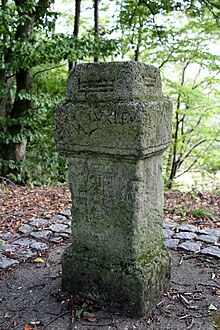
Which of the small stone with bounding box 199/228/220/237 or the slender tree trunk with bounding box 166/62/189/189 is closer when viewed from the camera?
the small stone with bounding box 199/228/220/237

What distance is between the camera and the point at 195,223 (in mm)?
4902

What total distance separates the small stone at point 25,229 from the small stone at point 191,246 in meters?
1.71

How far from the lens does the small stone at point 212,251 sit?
377cm

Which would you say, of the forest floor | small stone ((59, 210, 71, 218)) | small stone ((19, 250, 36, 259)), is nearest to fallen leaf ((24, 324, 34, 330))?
the forest floor

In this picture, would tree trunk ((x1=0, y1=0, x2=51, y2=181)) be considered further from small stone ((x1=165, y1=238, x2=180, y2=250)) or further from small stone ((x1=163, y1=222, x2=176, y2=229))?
small stone ((x1=165, y1=238, x2=180, y2=250))

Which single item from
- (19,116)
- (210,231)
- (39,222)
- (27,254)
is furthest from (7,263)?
(19,116)

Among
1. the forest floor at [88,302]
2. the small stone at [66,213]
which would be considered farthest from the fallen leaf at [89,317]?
the small stone at [66,213]

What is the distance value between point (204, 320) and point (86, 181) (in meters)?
1.27

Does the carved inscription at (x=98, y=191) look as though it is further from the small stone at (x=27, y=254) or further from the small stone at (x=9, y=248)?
the small stone at (x=9, y=248)

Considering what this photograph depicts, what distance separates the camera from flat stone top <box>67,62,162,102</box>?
2.48 m

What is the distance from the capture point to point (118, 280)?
8.94 ft

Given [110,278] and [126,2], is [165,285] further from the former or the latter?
[126,2]

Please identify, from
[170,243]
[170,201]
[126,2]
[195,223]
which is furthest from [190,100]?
[170,243]

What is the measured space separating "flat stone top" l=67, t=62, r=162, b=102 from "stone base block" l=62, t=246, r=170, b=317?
1163 mm
